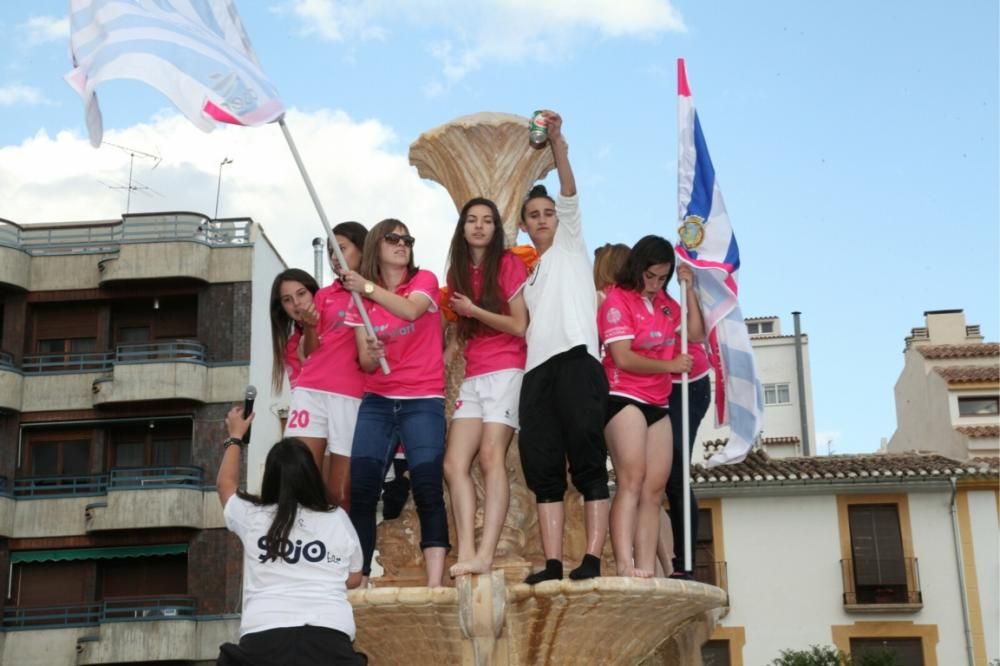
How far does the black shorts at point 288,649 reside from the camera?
18.6ft

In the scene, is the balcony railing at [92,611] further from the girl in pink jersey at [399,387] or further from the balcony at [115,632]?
the girl in pink jersey at [399,387]

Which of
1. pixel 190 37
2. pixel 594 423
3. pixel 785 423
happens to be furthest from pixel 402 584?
pixel 785 423

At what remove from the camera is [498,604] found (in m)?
7.33

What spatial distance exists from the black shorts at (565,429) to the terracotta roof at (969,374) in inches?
1220

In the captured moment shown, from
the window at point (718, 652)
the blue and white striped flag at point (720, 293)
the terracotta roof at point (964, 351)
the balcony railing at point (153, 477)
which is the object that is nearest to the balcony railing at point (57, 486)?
the balcony railing at point (153, 477)

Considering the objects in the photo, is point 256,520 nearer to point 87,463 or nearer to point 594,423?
point 594,423

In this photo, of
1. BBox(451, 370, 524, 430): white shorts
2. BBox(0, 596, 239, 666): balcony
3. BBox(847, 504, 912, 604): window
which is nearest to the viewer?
BBox(451, 370, 524, 430): white shorts

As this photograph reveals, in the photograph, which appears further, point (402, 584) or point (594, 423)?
point (402, 584)

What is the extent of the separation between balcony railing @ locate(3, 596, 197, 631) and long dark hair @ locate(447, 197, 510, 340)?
24.7 metres

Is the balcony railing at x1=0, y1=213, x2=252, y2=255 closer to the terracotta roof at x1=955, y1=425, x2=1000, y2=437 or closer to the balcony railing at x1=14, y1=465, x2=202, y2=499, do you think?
the balcony railing at x1=14, y1=465, x2=202, y2=499

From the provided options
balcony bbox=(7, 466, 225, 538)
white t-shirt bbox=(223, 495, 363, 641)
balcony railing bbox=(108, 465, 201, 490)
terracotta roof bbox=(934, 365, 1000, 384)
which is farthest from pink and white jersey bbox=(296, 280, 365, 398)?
terracotta roof bbox=(934, 365, 1000, 384)

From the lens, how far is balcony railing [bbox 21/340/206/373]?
33688 millimetres

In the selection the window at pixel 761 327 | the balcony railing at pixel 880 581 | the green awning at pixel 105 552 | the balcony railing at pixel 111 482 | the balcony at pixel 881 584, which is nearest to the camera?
the balcony at pixel 881 584

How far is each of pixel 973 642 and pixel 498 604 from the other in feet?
82.9
